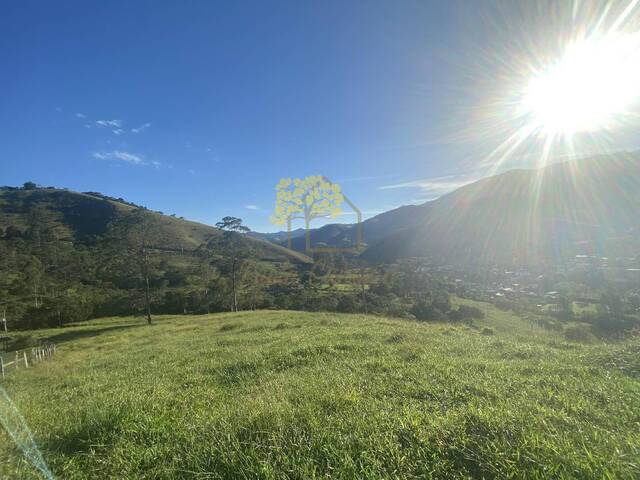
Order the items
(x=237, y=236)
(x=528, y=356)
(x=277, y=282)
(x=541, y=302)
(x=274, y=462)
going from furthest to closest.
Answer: (x=277, y=282) < (x=541, y=302) < (x=237, y=236) < (x=528, y=356) < (x=274, y=462)

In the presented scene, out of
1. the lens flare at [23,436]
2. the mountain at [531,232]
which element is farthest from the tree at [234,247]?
the mountain at [531,232]

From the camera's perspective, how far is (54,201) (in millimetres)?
164750

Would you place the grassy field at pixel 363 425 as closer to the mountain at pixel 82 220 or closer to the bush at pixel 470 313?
the bush at pixel 470 313

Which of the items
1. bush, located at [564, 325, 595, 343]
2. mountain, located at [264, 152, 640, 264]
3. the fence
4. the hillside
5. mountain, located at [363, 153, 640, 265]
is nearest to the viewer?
the fence

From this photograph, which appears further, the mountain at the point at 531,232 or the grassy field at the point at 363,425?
the mountain at the point at 531,232

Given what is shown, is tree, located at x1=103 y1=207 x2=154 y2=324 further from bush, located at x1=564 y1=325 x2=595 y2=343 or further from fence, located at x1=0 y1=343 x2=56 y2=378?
bush, located at x1=564 y1=325 x2=595 y2=343

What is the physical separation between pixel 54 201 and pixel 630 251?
29138 centimetres

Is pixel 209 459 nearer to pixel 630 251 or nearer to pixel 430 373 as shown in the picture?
pixel 430 373

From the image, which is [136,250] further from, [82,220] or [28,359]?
[82,220]

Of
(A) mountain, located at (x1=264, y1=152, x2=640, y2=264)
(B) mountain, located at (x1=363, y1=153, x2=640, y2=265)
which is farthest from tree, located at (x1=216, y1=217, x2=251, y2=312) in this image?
(B) mountain, located at (x1=363, y1=153, x2=640, y2=265)

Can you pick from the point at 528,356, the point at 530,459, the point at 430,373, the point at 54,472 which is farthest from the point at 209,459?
the point at 528,356

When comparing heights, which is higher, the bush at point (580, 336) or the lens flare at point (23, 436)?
the lens flare at point (23, 436)

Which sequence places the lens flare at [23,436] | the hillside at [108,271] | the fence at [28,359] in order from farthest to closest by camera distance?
the hillside at [108,271] < the fence at [28,359] < the lens flare at [23,436]

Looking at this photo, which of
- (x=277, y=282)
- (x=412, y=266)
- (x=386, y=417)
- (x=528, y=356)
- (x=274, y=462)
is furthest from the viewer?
(x=412, y=266)
